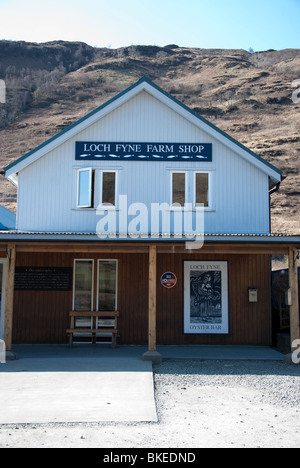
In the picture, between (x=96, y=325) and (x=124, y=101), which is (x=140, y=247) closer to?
(x=96, y=325)

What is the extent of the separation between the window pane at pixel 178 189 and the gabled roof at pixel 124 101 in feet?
5.32

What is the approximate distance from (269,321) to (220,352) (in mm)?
2258

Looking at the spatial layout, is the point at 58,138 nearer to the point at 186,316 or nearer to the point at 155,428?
the point at 186,316

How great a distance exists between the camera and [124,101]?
48.0 feet

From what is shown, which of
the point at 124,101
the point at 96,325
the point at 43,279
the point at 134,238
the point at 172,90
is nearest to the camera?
the point at 134,238

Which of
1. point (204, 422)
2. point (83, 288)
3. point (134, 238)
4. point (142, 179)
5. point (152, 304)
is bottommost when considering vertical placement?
point (204, 422)

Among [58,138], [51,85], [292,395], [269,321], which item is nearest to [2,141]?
[51,85]

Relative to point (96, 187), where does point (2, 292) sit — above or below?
below

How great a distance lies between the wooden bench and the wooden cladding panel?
0.33 metres

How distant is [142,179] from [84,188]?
176 cm

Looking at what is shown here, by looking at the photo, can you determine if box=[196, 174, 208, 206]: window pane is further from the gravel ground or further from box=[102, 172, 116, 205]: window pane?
the gravel ground

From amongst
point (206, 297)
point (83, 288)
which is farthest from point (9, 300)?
point (206, 297)

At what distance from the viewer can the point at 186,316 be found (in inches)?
549
